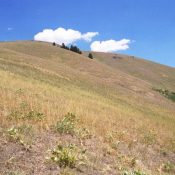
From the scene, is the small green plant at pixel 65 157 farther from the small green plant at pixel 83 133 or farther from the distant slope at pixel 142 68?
the distant slope at pixel 142 68

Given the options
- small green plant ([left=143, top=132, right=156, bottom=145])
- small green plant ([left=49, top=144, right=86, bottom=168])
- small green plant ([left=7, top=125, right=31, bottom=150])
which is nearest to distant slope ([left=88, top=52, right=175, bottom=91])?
small green plant ([left=143, top=132, right=156, bottom=145])

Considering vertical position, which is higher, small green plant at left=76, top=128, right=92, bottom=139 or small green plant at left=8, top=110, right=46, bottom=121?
small green plant at left=8, top=110, right=46, bottom=121

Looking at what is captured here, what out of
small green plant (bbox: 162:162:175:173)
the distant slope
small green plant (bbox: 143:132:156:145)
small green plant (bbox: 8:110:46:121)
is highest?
the distant slope

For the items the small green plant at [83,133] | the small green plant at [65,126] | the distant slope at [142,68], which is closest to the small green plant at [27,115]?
the small green plant at [65,126]

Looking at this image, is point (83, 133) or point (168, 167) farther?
point (83, 133)

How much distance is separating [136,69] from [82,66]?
50.1 meters

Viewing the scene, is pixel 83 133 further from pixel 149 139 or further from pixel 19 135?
pixel 149 139

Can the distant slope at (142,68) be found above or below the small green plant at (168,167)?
above

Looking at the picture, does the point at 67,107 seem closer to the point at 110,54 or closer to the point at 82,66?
the point at 82,66

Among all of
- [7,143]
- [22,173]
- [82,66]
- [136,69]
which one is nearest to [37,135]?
[7,143]

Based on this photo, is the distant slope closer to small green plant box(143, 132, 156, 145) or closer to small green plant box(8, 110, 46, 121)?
small green plant box(143, 132, 156, 145)

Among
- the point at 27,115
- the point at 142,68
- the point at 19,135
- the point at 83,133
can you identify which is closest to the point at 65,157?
the point at 19,135

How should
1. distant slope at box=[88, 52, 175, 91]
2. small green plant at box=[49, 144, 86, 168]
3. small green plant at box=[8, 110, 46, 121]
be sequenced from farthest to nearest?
distant slope at box=[88, 52, 175, 91], small green plant at box=[8, 110, 46, 121], small green plant at box=[49, 144, 86, 168]

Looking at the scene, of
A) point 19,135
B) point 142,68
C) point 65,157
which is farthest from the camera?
point 142,68
